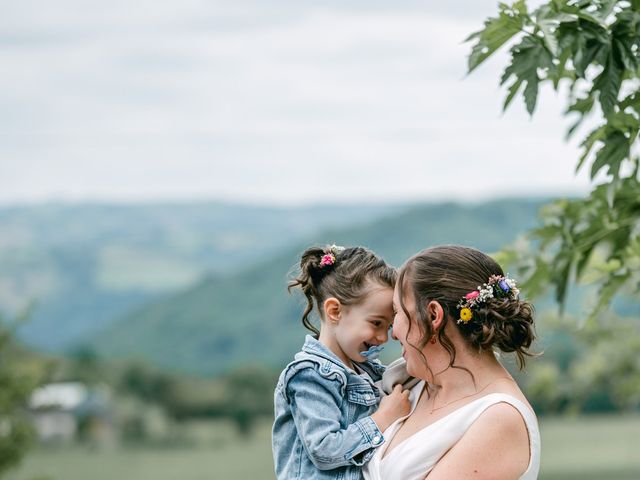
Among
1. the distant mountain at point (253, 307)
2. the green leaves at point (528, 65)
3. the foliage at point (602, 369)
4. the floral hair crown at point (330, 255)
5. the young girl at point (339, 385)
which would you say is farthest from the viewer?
the distant mountain at point (253, 307)

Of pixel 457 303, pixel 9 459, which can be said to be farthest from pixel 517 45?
pixel 9 459

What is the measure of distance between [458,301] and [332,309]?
1.53 feet

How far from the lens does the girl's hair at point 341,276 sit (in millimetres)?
3562

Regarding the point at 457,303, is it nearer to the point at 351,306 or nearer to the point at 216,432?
the point at 351,306

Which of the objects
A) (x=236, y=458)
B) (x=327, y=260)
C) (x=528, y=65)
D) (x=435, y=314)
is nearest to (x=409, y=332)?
(x=435, y=314)

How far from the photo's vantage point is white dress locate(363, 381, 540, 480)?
3283 mm

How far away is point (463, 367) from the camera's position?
11.1ft

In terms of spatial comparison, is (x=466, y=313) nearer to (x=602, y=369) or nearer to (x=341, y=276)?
(x=341, y=276)

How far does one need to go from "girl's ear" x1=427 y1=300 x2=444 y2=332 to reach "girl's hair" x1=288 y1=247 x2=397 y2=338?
0.29 metres

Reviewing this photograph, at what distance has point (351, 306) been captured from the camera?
11.7ft

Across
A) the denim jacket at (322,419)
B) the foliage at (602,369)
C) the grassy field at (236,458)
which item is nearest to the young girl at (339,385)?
the denim jacket at (322,419)

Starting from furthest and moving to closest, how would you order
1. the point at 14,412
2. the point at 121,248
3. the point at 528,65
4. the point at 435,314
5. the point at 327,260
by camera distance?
the point at 121,248 → the point at 14,412 → the point at 327,260 → the point at 435,314 → the point at 528,65

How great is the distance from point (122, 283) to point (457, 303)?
80.3 meters

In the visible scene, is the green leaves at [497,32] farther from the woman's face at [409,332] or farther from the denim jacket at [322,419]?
→ the denim jacket at [322,419]
